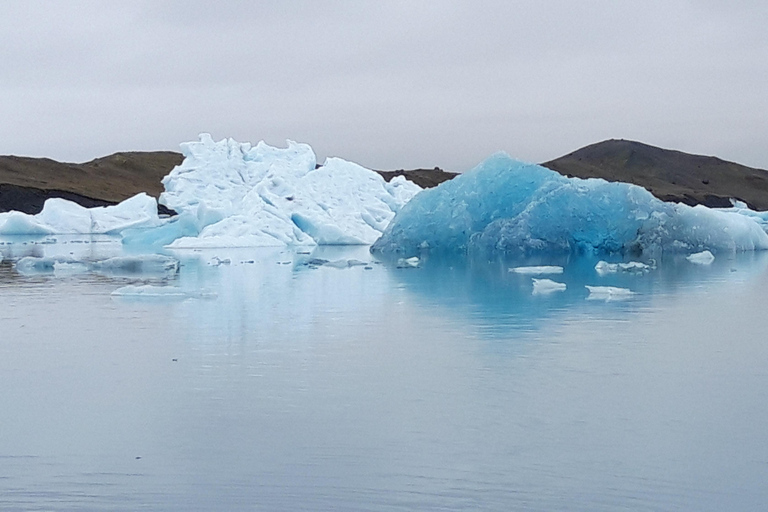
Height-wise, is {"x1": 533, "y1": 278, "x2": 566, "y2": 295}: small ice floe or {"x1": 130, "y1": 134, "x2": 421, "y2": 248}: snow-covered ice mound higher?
{"x1": 130, "y1": 134, "x2": 421, "y2": 248}: snow-covered ice mound

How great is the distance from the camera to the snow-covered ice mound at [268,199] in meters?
19.1

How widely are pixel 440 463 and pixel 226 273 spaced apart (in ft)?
28.1

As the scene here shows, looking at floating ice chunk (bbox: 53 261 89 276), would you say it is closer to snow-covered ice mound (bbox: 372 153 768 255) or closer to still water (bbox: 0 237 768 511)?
still water (bbox: 0 237 768 511)

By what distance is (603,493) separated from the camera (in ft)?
8.20

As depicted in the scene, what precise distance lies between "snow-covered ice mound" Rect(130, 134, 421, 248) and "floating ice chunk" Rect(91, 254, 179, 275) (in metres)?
5.92

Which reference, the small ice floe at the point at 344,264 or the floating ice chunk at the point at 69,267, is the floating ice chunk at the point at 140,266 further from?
the small ice floe at the point at 344,264

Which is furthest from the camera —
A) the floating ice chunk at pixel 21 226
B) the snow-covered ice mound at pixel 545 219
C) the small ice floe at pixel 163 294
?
the floating ice chunk at pixel 21 226

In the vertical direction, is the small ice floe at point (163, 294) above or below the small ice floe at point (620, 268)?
below

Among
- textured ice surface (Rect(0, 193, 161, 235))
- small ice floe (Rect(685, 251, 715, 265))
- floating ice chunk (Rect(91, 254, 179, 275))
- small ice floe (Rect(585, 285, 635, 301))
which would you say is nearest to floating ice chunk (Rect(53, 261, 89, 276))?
floating ice chunk (Rect(91, 254, 179, 275))

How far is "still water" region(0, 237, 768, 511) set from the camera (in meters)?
2.56

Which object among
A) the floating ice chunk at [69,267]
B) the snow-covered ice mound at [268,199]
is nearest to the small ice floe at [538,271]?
the floating ice chunk at [69,267]

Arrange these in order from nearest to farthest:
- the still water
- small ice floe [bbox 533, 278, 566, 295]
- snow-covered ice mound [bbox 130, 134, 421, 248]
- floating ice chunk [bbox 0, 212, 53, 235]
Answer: the still water < small ice floe [bbox 533, 278, 566, 295] < snow-covered ice mound [bbox 130, 134, 421, 248] < floating ice chunk [bbox 0, 212, 53, 235]

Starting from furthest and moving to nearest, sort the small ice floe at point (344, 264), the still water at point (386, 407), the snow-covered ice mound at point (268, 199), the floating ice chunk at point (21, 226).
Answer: the floating ice chunk at point (21, 226), the snow-covered ice mound at point (268, 199), the small ice floe at point (344, 264), the still water at point (386, 407)

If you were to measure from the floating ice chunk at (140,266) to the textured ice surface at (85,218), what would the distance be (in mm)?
15761
